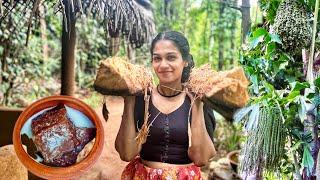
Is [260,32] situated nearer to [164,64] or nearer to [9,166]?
[164,64]

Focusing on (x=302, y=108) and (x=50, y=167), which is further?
(x=302, y=108)

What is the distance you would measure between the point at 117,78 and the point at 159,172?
0.43m

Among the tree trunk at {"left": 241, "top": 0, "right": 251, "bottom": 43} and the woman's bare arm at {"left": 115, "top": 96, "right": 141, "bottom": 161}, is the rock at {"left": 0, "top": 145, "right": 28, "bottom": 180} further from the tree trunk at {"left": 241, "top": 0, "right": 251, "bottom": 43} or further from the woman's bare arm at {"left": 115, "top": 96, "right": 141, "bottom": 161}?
the tree trunk at {"left": 241, "top": 0, "right": 251, "bottom": 43}

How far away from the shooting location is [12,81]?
567 centimetres

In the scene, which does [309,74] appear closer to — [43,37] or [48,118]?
[48,118]

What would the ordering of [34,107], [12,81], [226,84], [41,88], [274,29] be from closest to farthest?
[226,84]
[34,107]
[274,29]
[12,81]
[41,88]

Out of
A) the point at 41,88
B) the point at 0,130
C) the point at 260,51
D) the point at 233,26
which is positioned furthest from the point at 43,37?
the point at 260,51

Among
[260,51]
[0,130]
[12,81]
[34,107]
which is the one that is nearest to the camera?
[34,107]

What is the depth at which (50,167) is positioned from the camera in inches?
66.1

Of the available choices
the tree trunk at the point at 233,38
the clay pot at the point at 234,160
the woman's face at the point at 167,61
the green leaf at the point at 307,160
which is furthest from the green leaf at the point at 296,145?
the tree trunk at the point at 233,38

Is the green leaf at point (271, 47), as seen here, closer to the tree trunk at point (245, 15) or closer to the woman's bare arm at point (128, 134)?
the tree trunk at point (245, 15)

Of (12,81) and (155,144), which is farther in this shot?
(12,81)

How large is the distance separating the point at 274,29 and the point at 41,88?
5.07 meters

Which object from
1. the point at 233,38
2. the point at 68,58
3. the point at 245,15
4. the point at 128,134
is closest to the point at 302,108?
the point at 128,134
